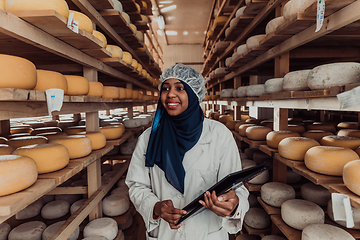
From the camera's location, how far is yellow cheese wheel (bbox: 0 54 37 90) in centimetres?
88

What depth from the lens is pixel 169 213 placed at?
3.35 feet

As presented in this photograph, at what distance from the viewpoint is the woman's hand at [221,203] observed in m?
0.96

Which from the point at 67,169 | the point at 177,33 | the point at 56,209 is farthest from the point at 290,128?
the point at 177,33

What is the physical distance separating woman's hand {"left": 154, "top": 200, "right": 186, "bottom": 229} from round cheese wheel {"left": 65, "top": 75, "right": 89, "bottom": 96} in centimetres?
109

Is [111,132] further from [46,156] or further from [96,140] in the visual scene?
[46,156]

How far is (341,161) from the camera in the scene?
1.30 m

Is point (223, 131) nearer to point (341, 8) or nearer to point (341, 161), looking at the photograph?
point (341, 161)

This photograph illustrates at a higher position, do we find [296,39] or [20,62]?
[296,39]

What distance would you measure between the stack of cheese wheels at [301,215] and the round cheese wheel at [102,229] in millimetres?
1476

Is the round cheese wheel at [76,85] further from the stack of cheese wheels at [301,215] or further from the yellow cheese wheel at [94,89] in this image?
the stack of cheese wheels at [301,215]

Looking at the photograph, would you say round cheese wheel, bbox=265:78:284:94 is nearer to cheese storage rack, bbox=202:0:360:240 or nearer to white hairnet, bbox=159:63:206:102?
cheese storage rack, bbox=202:0:360:240

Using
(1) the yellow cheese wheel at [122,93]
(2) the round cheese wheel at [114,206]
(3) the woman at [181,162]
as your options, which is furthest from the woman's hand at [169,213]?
(1) the yellow cheese wheel at [122,93]

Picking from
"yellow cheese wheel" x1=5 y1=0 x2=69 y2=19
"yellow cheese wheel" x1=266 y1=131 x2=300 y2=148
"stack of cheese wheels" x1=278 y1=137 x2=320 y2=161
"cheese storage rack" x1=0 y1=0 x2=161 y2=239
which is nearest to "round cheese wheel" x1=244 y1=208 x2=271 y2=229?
"yellow cheese wheel" x1=266 y1=131 x2=300 y2=148

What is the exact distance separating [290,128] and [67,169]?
2.23 metres
